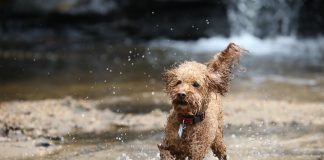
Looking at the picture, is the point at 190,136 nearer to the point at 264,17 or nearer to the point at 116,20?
the point at 116,20

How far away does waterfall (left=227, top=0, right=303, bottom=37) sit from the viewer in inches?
859

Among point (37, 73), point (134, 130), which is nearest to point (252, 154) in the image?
point (134, 130)

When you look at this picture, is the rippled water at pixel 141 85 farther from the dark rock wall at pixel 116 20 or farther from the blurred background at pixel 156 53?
the dark rock wall at pixel 116 20

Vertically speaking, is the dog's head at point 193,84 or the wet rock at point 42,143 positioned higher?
the dog's head at point 193,84

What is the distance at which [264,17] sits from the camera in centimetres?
2227

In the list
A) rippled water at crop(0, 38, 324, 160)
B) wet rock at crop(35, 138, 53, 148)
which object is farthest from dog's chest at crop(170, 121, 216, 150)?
wet rock at crop(35, 138, 53, 148)

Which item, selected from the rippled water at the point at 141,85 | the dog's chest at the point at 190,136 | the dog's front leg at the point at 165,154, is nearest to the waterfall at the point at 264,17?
the rippled water at the point at 141,85

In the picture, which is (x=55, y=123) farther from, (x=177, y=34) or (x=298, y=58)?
(x=177, y=34)

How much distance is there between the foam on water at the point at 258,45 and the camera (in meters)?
18.7

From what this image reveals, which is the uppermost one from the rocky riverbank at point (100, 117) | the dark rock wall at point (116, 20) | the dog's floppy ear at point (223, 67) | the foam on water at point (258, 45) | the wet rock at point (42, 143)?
the dark rock wall at point (116, 20)

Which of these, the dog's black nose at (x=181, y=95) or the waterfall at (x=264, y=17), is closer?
the dog's black nose at (x=181, y=95)

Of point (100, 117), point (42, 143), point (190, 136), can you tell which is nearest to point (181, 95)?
point (190, 136)

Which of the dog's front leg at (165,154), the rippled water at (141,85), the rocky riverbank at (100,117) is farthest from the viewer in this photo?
the rocky riverbank at (100,117)

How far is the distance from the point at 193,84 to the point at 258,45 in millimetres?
14727
